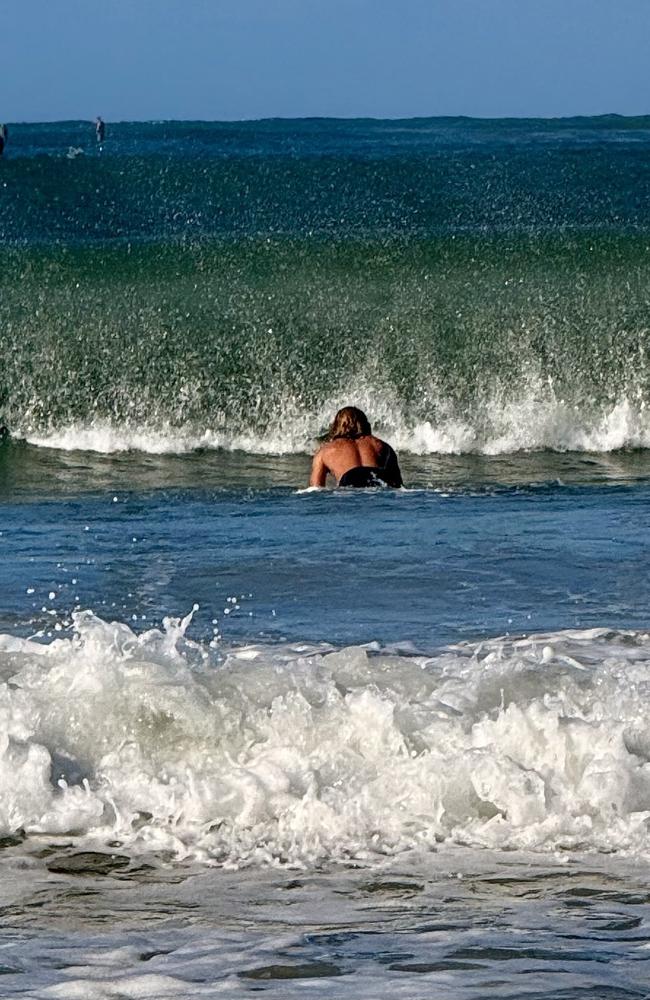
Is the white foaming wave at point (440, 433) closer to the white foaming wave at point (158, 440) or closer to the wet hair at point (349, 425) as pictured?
the white foaming wave at point (158, 440)

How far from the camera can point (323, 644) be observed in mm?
6496

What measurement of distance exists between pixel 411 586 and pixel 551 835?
9.84ft

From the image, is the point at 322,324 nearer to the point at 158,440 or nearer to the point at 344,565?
the point at 158,440

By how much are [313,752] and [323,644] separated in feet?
4.40

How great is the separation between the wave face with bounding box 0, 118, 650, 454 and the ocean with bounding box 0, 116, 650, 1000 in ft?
0.20

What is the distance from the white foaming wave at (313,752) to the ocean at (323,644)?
0.04 ft

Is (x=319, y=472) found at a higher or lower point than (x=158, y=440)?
higher

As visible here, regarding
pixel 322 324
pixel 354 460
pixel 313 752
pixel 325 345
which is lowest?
pixel 313 752

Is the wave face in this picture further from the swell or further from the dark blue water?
the dark blue water

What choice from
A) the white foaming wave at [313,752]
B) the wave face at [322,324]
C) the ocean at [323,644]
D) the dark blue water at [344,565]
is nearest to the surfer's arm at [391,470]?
the ocean at [323,644]

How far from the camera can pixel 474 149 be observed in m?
45.9

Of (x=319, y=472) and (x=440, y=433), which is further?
(x=440, y=433)

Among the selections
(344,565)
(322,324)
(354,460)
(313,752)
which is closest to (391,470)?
(354,460)

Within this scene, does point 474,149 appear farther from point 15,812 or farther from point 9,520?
point 15,812
